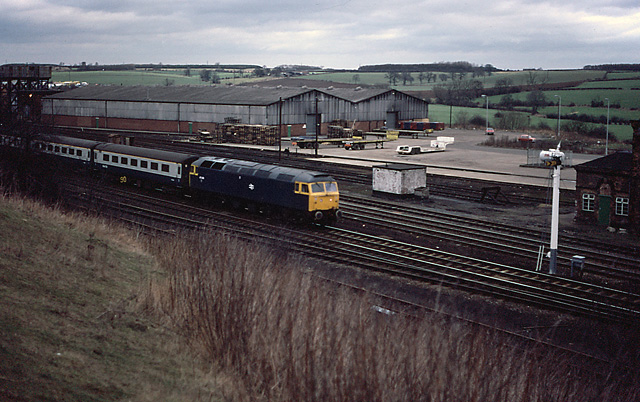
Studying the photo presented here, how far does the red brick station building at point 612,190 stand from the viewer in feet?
109

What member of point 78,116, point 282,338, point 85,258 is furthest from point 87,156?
point 78,116

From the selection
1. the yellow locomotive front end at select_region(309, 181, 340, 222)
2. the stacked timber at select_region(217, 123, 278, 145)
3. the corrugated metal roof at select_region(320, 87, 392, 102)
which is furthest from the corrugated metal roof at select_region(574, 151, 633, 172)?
the corrugated metal roof at select_region(320, 87, 392, 102)

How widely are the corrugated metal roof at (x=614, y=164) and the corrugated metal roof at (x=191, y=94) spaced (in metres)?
55.1

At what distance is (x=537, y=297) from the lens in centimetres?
2233

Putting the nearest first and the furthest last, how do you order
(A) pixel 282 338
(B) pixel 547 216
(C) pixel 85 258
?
(A) pixel 282 338 → (C) pixel 85 258 → (B) pixel 547 216

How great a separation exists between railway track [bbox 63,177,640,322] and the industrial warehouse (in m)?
47.6

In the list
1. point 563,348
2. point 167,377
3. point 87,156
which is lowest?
point 563,348

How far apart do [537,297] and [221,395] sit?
14.3 metres

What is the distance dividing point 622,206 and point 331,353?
2740 cm

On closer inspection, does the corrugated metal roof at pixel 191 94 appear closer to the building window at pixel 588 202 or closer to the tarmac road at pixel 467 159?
the tarmac road at pixel 467 159

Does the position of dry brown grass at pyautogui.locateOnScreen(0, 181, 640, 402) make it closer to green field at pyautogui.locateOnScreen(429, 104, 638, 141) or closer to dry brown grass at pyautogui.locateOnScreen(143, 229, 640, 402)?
dry brown grass at pyautogui.locateOnScreen(143, 229, 640, 402)

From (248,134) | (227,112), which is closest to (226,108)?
(227,112)

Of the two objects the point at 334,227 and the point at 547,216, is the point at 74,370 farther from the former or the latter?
the point at 547,216

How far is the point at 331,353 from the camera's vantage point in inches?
507
